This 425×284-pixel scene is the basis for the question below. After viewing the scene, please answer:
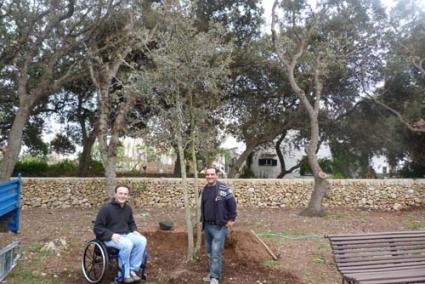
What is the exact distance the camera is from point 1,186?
6.53 meters

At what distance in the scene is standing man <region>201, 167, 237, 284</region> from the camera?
20.0 feet

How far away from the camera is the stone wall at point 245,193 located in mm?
14906

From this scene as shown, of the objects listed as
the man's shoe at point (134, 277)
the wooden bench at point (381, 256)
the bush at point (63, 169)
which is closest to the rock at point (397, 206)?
the wooden bench at point (381, 256)

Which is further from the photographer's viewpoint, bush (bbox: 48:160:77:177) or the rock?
bush (bbox: 48:160:77:177)

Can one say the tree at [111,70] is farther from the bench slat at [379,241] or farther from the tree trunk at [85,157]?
the bench slat at [379,241]

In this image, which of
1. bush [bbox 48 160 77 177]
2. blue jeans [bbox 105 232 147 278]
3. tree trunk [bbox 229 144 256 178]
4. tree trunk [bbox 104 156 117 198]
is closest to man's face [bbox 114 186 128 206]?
blue jeans [bbox 105 232 147 278]

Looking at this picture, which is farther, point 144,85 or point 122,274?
point 144,85

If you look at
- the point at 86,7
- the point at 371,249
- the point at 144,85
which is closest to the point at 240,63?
the point at 86,7

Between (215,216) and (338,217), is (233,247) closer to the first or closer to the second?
(215,216)

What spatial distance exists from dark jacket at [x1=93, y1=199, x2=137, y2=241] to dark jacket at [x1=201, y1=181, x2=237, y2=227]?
4.01 ft

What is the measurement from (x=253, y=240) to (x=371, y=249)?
94.7 inches

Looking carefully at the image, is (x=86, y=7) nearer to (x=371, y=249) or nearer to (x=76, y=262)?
(x=76, y=262)

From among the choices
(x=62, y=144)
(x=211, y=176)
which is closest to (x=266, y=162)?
(x=62, y=144)

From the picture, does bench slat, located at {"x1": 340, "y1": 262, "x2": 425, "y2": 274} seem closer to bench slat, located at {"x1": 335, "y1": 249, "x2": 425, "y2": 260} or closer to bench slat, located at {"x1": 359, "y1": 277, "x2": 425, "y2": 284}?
bench slat, located at {"x1": 335, "y1": 249, "x2": 425, "y2": 260}
